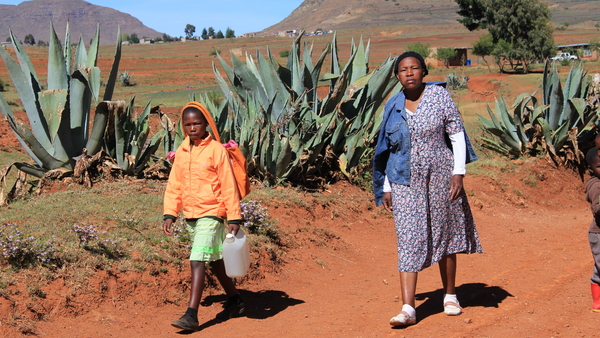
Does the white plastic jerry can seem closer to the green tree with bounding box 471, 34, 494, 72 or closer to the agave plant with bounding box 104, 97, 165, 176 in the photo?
the agave plant with bounding box 104, 97, 165, 176

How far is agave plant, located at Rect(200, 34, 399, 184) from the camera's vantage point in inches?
321

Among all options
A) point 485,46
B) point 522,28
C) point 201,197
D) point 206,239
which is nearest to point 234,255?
point 206,239

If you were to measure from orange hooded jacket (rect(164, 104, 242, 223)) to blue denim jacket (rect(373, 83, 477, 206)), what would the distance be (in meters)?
1.08

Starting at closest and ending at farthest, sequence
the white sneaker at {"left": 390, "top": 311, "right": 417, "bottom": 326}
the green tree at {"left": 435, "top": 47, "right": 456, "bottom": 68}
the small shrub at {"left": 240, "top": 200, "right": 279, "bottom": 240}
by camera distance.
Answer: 1. the white sneaker at {"left": 390, "top": 311, "right": 417, "bottom": 326}
2. the small shrub at {"left": 240, "top": 200, "right": 279, "bottom": 240}
3. the green tree at {"left": 435, "top": 47, "right": 456, "bottom": 68}

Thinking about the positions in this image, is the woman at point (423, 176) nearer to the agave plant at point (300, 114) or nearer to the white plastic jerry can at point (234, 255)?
the white plastic jerry can at point (234, 255)

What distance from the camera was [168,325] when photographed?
486 cm

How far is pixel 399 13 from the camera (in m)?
154

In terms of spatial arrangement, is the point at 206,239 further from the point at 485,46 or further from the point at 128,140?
the point at 485,46

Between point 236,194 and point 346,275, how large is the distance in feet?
7.92

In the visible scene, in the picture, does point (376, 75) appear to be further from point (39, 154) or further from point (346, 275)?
point (39, 154)

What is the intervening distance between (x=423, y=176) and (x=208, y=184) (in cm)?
152

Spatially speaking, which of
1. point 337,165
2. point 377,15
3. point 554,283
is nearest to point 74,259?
point 554,283

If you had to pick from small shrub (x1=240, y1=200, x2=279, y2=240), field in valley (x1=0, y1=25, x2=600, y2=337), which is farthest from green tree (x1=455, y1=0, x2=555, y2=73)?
small shrub (x1=240, y1=200, x2=279, y2=240)

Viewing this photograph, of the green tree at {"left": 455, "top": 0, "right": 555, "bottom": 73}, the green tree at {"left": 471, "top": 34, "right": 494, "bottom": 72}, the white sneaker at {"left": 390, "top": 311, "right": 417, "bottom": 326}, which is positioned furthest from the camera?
the green tree at {"left": 471, "top": 34, "right": 494, "bottom": 72}
